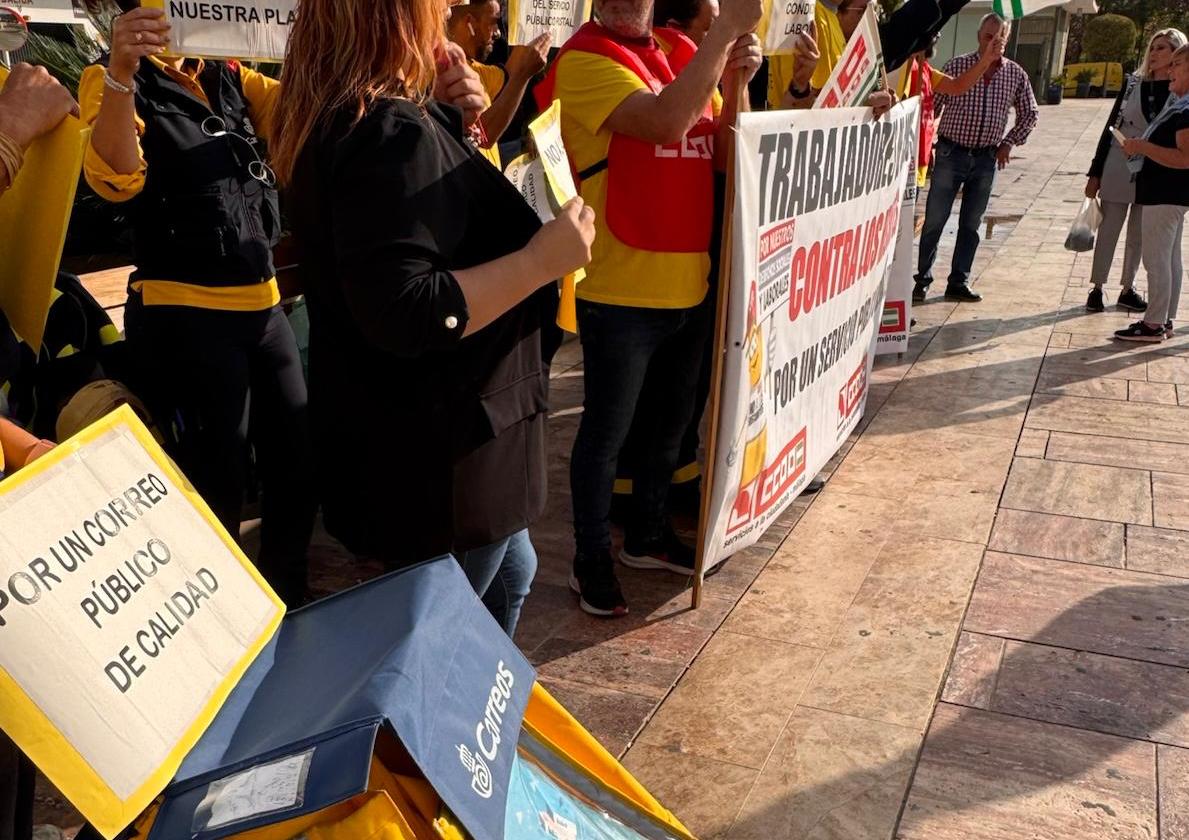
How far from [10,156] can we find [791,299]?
2.50m

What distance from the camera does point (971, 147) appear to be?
778 cm

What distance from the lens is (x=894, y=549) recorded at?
13.2ft

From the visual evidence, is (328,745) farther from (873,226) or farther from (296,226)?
(873,226)

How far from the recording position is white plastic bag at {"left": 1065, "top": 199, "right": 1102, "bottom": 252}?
24.3 ft

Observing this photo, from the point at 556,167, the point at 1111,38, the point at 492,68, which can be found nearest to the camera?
the point at 556,167

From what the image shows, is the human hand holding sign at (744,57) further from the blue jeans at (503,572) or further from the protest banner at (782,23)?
the blue jeans at (503,572)

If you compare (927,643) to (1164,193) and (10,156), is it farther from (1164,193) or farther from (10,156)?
(1164,193)

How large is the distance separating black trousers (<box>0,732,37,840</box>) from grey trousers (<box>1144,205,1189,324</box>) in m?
6.76

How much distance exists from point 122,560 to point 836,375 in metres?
3.49

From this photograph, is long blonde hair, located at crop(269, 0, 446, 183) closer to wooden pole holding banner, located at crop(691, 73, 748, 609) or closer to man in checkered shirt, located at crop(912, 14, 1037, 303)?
wooden pole holding banner, located at crop(691, 73, 748, 609)

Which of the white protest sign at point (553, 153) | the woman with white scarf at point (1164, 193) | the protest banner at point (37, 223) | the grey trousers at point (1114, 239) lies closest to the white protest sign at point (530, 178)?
the white protest sign at point (553, 153)

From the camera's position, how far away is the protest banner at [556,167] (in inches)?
89.9

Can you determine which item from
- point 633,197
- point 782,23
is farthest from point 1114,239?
point 633,197

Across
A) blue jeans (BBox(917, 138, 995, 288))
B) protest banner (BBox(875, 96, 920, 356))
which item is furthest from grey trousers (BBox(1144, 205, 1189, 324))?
protest banner (BBox(875, 96, 920, 356))
